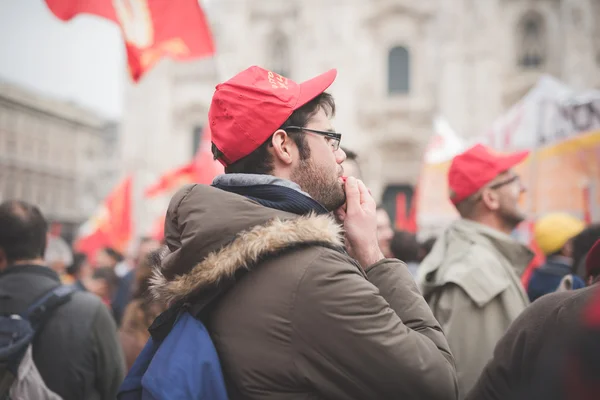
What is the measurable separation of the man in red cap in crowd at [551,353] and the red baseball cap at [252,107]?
3.04 ft

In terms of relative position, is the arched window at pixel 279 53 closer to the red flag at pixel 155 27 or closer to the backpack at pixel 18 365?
the red flag at pixel 155 27

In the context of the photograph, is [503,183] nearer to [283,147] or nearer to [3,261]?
[283,147]

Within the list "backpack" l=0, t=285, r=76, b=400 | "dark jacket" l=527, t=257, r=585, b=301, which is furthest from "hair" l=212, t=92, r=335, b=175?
"dark jacket" l=527, t=257, r=585, b=301

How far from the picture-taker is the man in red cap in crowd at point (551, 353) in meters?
0.75

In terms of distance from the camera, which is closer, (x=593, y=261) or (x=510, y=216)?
(x=593, y=261)

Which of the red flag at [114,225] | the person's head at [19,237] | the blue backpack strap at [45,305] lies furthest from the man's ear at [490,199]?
the red flag at [114,225]

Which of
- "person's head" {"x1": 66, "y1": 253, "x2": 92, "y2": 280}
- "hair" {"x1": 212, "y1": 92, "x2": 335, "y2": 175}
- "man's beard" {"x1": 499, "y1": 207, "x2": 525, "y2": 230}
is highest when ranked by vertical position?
"hair" {"x1": 212, "y1": 92, "x2": 335, "y2": 175}

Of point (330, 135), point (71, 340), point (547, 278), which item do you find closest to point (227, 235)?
point (330, 135)

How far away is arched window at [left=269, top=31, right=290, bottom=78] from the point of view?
2544 cm

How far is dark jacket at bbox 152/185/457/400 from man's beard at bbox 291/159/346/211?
178 millimetres

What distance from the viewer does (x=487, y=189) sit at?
11.6 ft

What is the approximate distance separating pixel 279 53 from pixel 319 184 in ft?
81.3

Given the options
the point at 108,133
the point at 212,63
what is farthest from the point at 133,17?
the point at 108,133

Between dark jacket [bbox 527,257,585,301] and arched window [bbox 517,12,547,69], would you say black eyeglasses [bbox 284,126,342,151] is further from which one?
arched window [bbox 517,12,547,69]
